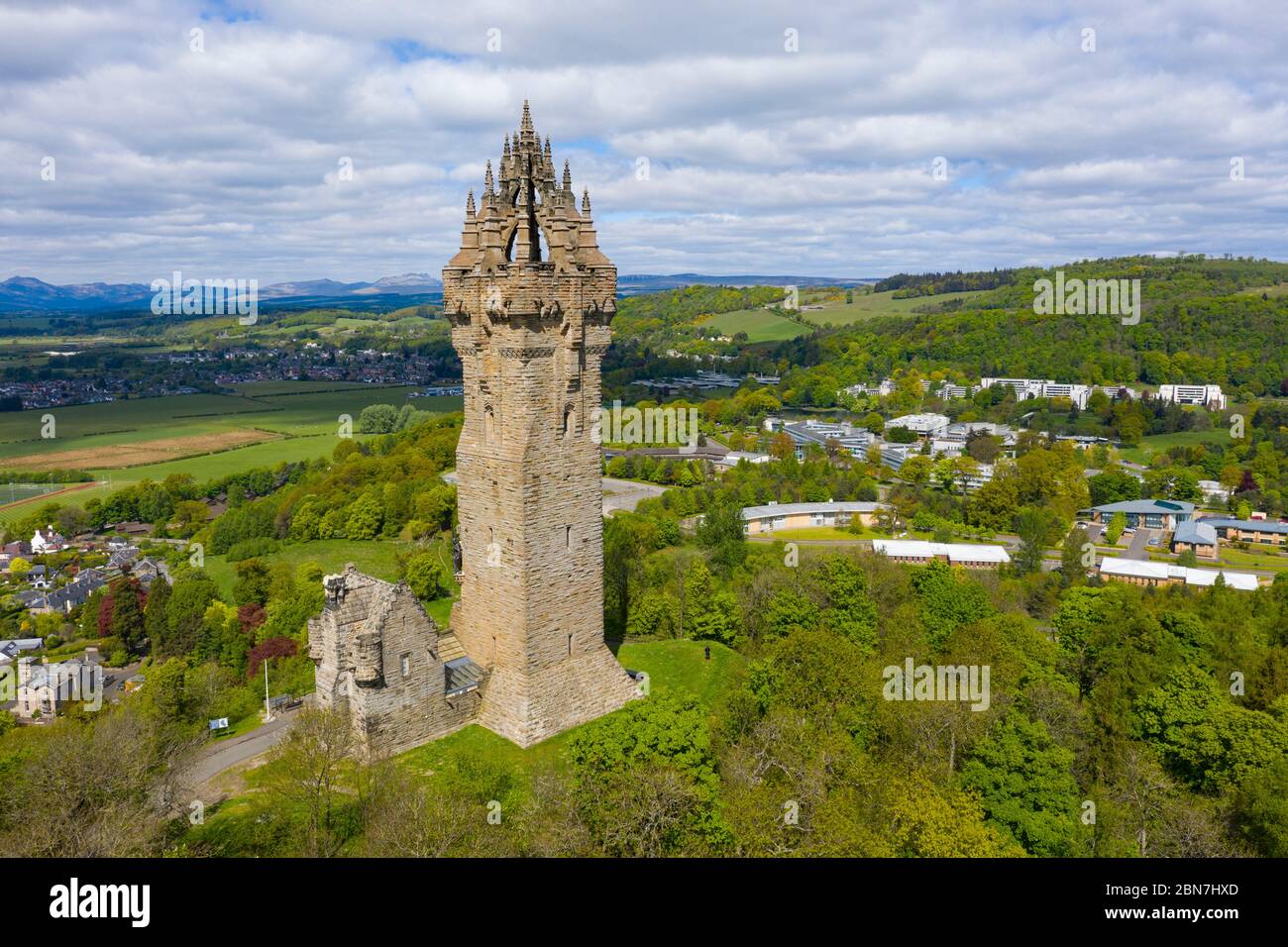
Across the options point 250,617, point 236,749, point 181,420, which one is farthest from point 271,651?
point 181,420

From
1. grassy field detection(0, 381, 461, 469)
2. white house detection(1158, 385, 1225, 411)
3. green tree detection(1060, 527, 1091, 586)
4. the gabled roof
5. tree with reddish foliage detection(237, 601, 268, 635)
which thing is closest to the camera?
tree with reddish foliage detection(237, 601, 268, 635)

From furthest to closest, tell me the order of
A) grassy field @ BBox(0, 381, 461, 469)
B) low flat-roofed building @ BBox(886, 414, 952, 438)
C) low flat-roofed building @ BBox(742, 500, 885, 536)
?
low flat-roofed building @ BBox(886, 414, 952, 438)
grassy field @ BBox(0, 381, 461, 469)
low flat-roofed building @ BBox(742, 500, 885, 536)

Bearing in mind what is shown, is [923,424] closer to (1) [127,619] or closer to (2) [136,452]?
(1) [127,619]

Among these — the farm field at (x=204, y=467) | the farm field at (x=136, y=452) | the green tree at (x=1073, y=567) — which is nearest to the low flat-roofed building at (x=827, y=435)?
the green tree at (x=1073, y=567)

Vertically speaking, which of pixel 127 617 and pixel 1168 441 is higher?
pixel 1168 441

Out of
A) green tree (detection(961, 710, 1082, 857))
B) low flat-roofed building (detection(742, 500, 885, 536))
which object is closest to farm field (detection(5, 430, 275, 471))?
low flat-roofed building (detection(742, 500, 885, 536))

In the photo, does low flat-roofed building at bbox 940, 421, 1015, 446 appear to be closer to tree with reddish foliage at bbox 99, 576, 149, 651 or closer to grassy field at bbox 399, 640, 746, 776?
grassy field at bbox 399, 640, 746, 776
